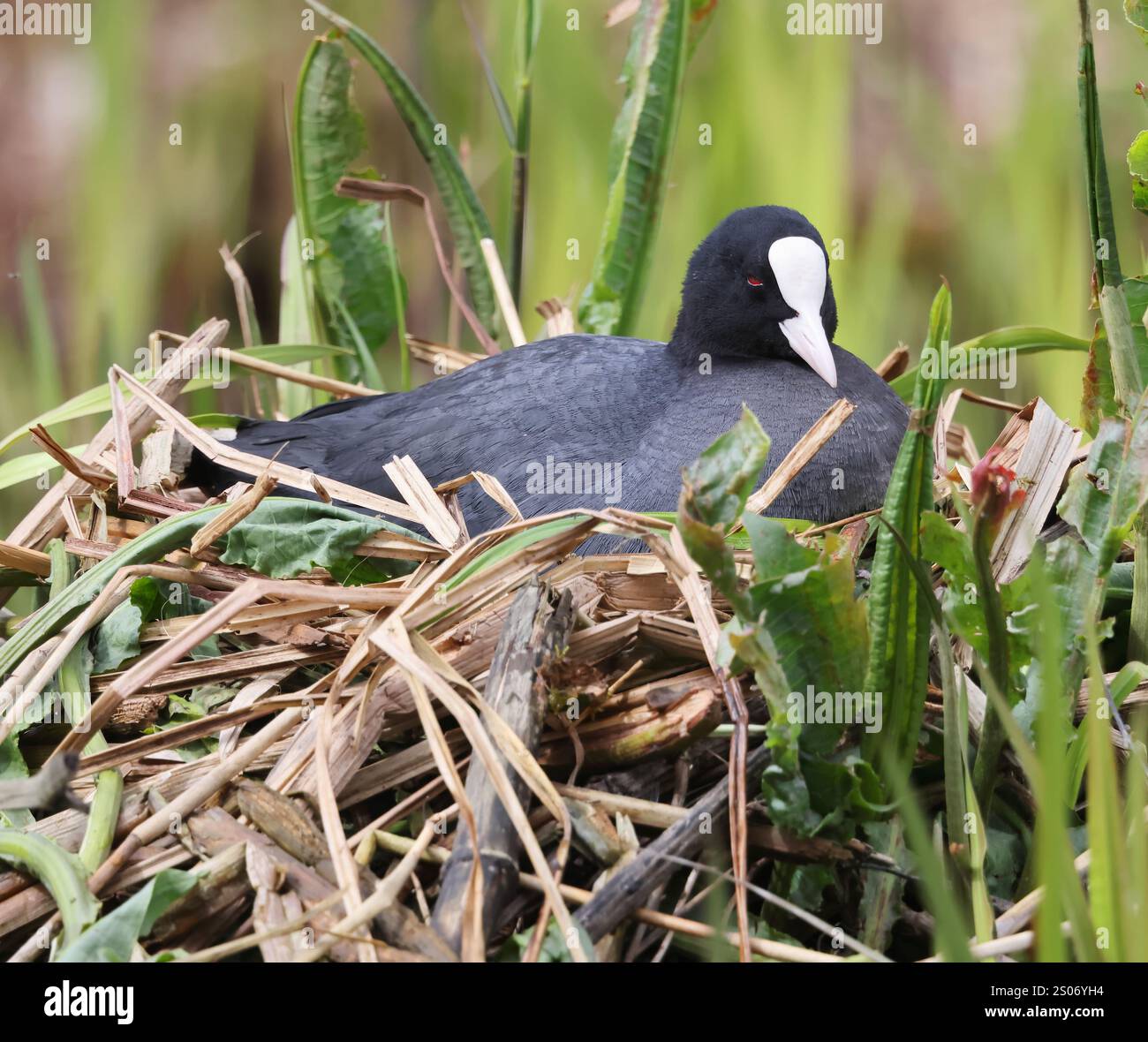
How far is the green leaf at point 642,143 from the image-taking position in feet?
7.49

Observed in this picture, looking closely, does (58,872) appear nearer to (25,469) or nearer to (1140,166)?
(25,469)

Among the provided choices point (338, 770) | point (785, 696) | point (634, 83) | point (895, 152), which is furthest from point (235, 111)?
point (785, 696)

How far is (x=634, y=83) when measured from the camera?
233 centimetres

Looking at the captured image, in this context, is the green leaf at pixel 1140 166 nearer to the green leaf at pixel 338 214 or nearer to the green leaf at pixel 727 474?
the green leaf at pixel 727 474

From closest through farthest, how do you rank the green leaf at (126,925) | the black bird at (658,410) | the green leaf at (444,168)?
the green leaf at (126,925) → the black bird at (658,410) → the green leaf at (444,168)

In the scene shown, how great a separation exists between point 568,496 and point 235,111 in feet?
5.44

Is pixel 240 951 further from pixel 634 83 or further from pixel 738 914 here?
pixel 634 83

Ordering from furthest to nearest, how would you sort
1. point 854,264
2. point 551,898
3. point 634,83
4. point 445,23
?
point 445,23
point 854,264
point 634,83
point 551,898

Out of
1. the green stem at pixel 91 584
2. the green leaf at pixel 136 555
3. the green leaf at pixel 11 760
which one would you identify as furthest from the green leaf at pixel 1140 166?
the green leaf at pixel 11 760

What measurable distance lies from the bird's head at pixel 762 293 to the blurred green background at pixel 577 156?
549mm

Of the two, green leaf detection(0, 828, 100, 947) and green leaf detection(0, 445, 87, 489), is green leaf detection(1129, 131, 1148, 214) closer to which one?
green leaf detection(0, 828, 100, 947)

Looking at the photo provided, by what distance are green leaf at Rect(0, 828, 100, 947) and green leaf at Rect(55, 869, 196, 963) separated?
0.02 m

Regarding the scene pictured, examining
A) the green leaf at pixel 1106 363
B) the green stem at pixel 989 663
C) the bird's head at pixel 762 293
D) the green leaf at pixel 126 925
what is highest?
the bird's head at pixel 762 293

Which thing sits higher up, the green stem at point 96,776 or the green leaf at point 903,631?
the green leaf at point 903,631
